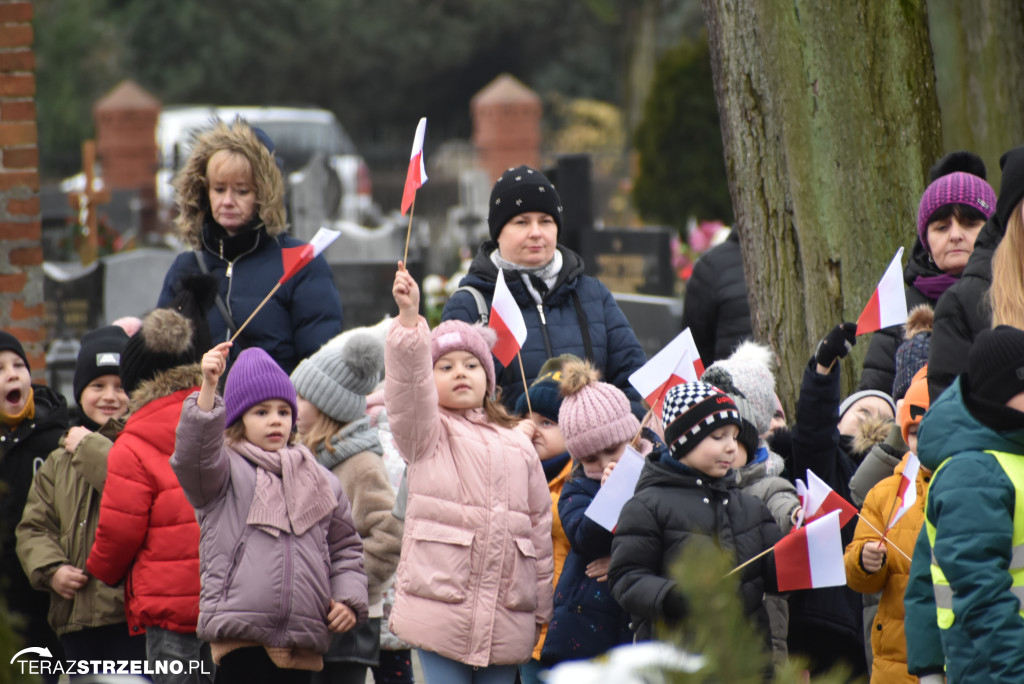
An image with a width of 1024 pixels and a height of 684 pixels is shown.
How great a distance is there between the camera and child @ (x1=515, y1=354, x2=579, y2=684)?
13.9ft

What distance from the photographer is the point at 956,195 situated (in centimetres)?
445

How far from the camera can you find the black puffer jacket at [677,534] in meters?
3.61

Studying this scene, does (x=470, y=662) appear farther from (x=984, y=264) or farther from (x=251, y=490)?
(x=984, y=264)

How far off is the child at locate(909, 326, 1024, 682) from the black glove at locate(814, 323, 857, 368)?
866mm

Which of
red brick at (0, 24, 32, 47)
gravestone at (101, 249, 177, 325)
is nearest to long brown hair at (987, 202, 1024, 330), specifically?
red brick at (0, 24, 32, 47)

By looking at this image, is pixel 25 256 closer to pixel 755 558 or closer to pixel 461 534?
pixel 461 534

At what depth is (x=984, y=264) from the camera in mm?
3703

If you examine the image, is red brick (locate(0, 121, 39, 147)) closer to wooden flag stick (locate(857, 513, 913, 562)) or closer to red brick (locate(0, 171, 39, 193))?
red brick (locate(0, 171, 39, 193))

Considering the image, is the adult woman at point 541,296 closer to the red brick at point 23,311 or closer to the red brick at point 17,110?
the red brick at point 23,311

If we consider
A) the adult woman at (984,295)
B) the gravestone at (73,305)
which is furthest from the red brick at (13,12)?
the adult woman at (984,295)

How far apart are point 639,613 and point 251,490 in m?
1.27

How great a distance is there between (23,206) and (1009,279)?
15.9ft

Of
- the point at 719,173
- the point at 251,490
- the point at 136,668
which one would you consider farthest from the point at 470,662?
the point at 719,173

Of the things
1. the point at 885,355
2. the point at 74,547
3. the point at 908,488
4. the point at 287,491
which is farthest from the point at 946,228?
the point at 74,547
